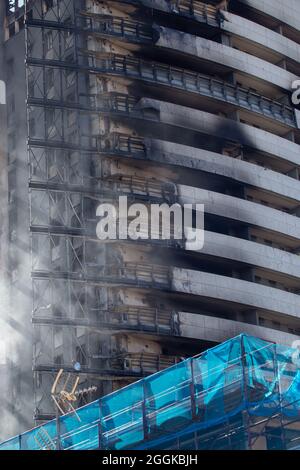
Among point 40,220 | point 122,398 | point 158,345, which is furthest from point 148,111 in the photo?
point 122,398

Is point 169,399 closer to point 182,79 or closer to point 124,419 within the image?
point 124,419

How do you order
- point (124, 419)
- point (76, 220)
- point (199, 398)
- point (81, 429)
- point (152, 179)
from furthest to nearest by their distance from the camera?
point (152, 179) → point (76, 220) → point (81, 429) → point (124, 419) → point (199, 398)

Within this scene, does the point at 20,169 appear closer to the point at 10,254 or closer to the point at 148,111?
the point at 10,254

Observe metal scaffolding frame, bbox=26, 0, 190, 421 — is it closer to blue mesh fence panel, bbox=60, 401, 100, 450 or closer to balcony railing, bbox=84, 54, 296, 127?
balcony railing, bbox=84, 54, 296, 127

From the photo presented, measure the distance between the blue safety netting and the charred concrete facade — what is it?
23423mm

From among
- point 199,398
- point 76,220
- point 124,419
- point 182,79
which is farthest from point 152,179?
point 199,398

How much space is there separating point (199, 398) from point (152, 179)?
34.3 metres

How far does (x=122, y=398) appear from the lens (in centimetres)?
4678

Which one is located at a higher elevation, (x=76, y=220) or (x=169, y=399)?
(x=76, y=220)

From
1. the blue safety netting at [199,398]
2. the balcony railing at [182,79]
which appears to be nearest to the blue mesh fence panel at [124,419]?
→ the blue safety netting at [199,398]

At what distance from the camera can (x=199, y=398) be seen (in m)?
43.7

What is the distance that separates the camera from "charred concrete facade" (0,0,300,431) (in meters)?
72.8

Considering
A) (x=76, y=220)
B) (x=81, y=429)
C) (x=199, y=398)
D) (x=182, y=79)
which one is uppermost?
(x=182, y=79)

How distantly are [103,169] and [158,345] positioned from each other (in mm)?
10977
